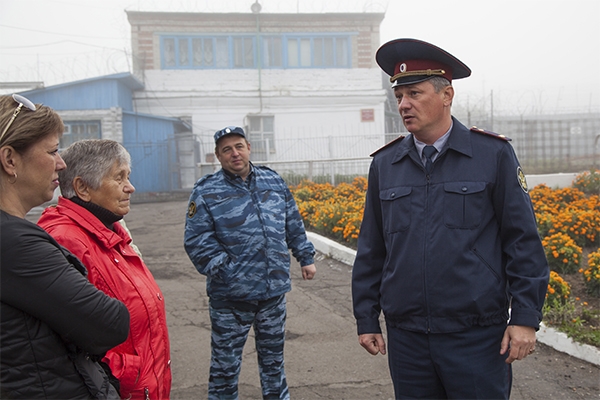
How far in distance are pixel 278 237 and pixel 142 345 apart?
4.88 ft

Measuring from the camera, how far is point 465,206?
2.30 m

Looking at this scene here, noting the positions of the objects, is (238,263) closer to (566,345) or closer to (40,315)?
(40,315)

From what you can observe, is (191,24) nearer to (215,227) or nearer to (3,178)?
(215,227)

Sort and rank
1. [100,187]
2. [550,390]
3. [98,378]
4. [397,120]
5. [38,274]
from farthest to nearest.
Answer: [397,120] → [550,390] → [100,187] → [98,378] → [38,274]

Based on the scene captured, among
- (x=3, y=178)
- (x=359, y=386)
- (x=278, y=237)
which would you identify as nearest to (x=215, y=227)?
(x=278, y=237)

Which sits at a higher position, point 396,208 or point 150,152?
point 396,208

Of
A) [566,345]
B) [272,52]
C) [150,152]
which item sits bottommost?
[566,345]

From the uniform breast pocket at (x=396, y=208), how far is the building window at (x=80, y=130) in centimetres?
1906

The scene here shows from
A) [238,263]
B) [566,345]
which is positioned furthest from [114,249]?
[566,345]

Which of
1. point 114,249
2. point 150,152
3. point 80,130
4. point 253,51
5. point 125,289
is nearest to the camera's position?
point 125,289

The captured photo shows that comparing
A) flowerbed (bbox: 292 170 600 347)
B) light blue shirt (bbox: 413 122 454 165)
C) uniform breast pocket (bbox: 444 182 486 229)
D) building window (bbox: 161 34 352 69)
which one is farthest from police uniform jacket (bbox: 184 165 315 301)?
building window (bbox: 161 34 352 69)

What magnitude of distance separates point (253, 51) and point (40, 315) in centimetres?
2354

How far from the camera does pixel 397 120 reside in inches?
1011

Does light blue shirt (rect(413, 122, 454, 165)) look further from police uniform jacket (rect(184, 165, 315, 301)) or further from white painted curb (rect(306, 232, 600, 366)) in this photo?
white painted curb (rect(306, 232, 600, 366))
